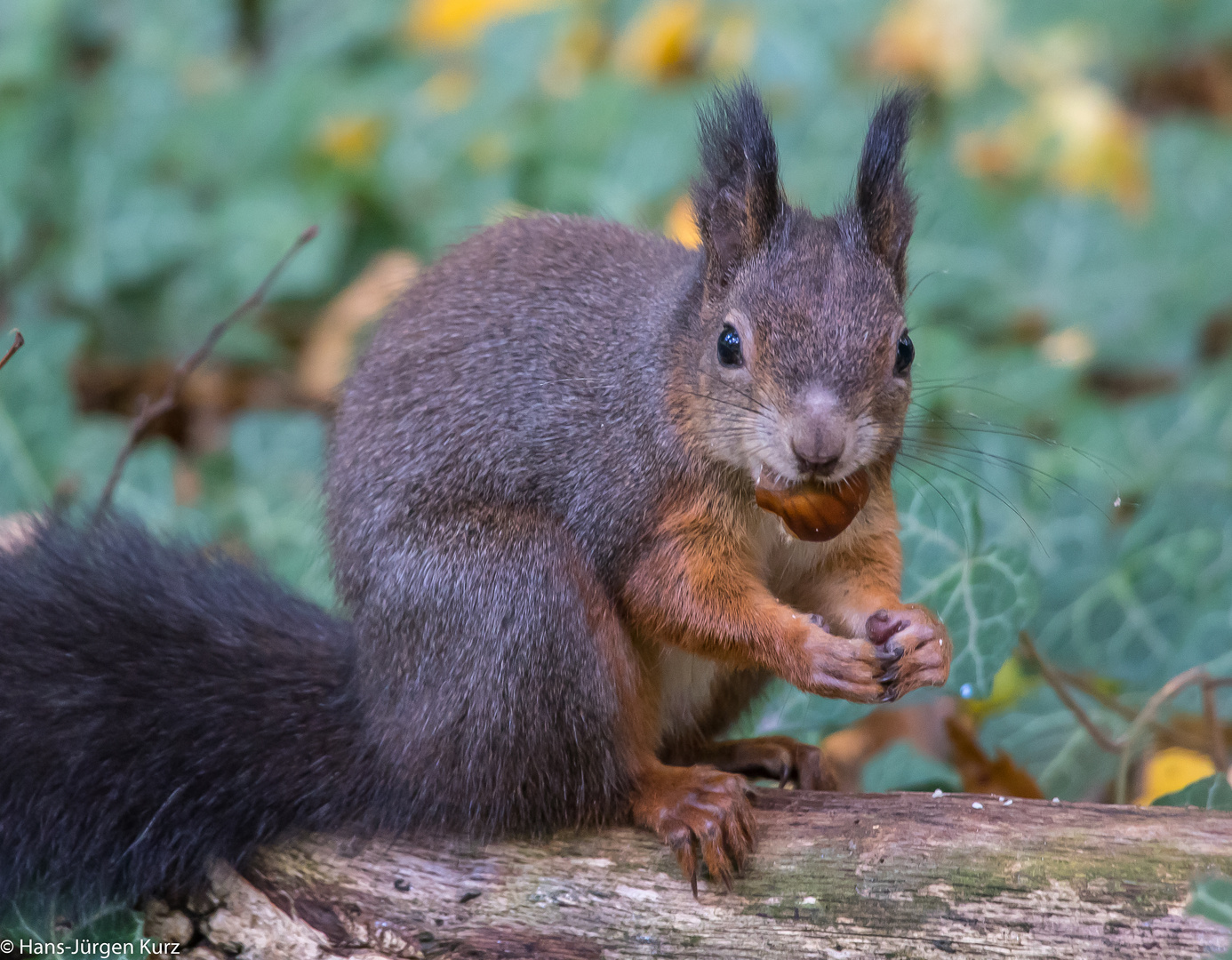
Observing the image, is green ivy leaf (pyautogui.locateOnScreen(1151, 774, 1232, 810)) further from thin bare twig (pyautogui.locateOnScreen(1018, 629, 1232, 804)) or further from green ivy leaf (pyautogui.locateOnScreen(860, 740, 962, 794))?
green ivy leaf (pyautogui.locateOnScreen(860, 740, 962, 794))

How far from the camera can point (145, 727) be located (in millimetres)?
1596

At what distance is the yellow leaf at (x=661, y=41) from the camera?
11.9 feet

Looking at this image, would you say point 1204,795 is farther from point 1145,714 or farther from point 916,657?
point 916,657

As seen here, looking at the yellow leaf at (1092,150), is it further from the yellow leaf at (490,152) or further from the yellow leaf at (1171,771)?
the yellow leaf at (1171,771)

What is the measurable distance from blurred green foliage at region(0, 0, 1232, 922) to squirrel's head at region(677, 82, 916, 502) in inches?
20.7

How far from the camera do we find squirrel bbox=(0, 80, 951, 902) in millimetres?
1546

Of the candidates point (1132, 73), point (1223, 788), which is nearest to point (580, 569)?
point (1223, 788)

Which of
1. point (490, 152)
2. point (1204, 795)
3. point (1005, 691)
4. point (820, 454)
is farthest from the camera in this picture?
point (490, 152)

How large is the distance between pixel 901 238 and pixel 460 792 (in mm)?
938

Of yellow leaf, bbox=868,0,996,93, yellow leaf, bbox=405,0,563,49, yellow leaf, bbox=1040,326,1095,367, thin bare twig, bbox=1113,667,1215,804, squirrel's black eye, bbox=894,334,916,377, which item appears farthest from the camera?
yellow leaf, bbox=405,0,563,49

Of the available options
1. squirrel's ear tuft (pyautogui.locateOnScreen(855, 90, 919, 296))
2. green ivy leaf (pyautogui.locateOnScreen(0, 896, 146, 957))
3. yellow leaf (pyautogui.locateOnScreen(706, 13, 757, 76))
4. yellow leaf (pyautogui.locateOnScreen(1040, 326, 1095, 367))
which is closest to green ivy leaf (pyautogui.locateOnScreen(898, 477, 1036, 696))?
squirrel's ear tuft (pyautogui.locateOnScreen(855, 90, 919, 296))

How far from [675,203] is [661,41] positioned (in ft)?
2.56

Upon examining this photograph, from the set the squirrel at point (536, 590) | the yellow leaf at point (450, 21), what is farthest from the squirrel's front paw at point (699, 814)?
the yellow leaf at point (450, 21)

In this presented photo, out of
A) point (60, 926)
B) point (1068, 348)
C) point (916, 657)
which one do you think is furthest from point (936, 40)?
point (60, 926)
